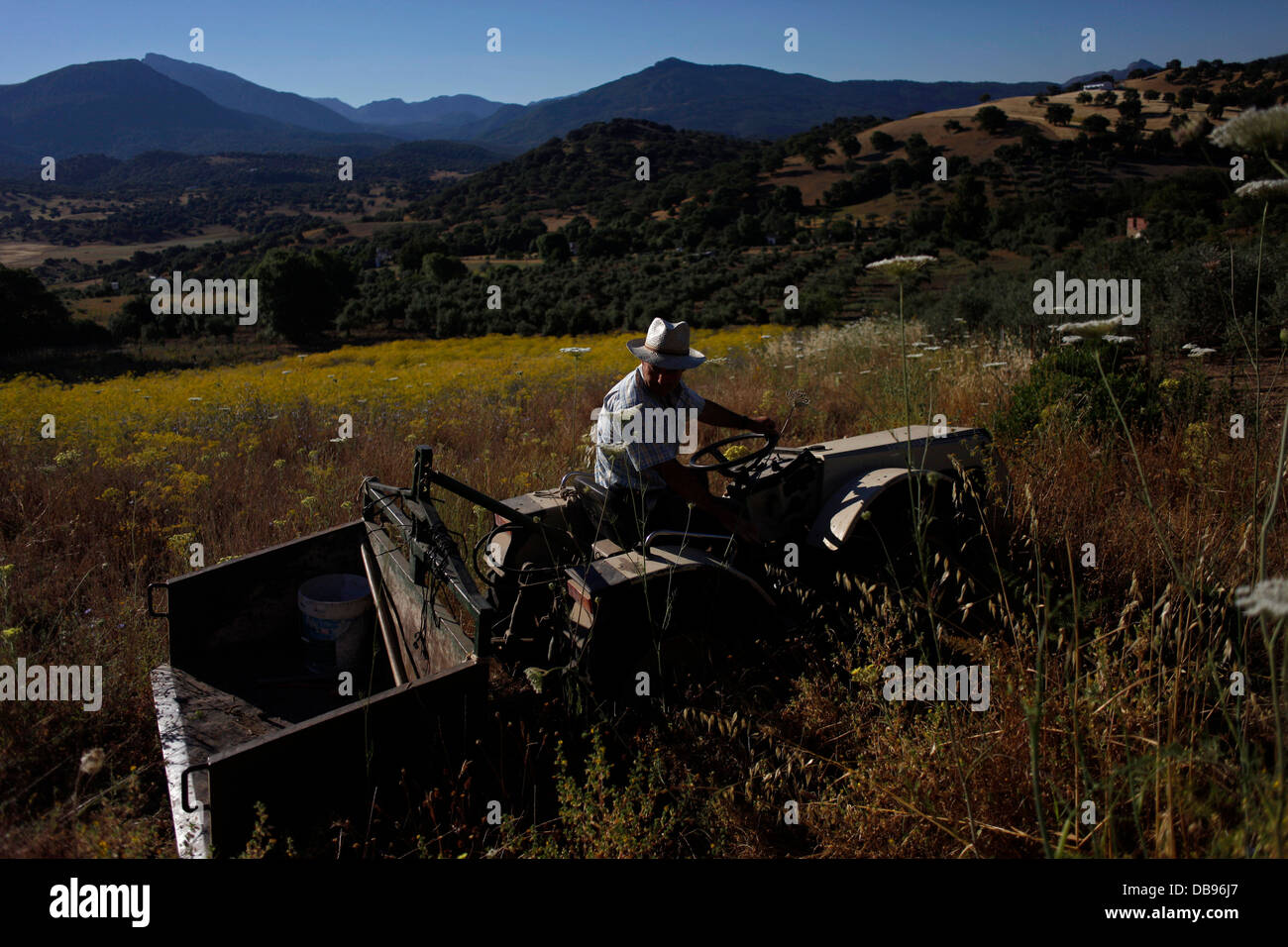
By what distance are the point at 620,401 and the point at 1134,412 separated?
4.73 m

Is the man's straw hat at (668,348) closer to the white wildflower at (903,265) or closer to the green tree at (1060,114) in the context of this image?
the white wildflower at (903,265)

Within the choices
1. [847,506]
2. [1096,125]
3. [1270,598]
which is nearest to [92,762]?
[1270,598]

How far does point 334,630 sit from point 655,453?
5.68 ft

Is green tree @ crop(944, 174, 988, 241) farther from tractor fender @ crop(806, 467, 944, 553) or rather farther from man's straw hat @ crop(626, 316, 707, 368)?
man's straw hat @ crop(626, 316, 707, 368)

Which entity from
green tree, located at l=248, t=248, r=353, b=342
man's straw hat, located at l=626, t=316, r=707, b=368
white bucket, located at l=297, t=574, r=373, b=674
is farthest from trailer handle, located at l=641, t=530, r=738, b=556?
green tree, located at l=248, t=248, r=353, b=342

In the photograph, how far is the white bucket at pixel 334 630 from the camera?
3.53 m

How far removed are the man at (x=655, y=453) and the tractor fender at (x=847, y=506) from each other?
16.2 inches

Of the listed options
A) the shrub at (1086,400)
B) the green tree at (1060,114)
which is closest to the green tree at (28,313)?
the shrub at (1086,400)

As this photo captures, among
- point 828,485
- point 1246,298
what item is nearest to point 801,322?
point 1246,298

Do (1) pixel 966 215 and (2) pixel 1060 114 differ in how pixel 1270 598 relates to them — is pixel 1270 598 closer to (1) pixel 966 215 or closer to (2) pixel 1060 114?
(1) pixel 966 215

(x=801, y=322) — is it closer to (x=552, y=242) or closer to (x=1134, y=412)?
(x=1134, y=412)

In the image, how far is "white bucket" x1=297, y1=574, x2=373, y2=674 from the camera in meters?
3.53

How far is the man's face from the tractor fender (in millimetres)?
1022
